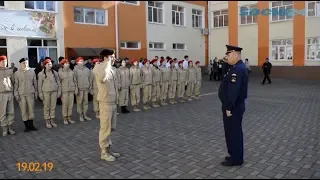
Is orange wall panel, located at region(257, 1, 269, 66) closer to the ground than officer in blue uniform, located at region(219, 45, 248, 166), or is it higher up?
higher up

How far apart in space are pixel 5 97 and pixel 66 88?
165 cm

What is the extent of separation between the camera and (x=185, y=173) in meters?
4.74

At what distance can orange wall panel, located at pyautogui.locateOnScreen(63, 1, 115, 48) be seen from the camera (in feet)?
59.2

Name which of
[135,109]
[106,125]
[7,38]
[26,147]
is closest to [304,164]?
[106,125]

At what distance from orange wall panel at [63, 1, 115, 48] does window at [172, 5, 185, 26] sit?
6.84 meters

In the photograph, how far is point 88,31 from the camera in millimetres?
19062

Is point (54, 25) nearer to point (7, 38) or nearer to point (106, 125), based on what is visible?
point (7, 38)

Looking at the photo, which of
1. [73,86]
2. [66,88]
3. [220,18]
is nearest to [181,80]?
[73,86]

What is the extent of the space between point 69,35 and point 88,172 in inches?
575

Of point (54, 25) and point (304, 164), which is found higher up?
point (54, 25)

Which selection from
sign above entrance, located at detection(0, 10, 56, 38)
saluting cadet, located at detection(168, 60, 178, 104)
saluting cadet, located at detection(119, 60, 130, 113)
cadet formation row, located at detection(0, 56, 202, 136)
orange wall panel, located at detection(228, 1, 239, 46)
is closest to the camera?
cadet formation row, located at detection(0, 56, 202, 136)

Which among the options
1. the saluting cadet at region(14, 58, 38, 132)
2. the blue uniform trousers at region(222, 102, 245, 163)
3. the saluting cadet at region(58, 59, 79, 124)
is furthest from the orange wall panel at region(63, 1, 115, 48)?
the blue uniform trousers at region(222, 102, 245, 163)

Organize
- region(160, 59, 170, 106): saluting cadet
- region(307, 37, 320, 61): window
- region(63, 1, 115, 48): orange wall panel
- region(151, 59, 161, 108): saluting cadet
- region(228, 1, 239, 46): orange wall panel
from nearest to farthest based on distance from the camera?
region(151, 59, 161, 108): saluting cadet < region(160, 59, 170, 106): saluting cadet < region(63, 1, 115, 48): orange wall panel < region(307, 37, 320, 61): window < region(228, 1, 239, 46): orange wall panel

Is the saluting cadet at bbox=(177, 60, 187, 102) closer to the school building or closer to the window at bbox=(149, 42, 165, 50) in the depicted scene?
the window at bbox=(149, 42, 165, 50)
